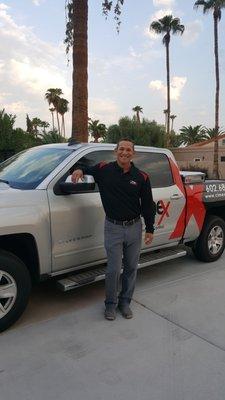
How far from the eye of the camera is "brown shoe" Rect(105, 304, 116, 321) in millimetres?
4172

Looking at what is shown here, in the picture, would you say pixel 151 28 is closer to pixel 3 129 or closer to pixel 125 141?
pixel 3 129

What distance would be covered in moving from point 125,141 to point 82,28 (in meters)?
6.54

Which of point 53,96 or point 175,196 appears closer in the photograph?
point 175,196

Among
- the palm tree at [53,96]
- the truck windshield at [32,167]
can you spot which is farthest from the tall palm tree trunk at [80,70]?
the palm tree at [53,96]

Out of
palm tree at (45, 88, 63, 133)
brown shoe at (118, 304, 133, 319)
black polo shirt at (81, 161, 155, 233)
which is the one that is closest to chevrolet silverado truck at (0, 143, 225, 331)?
black polo shirt at (81, 161, 155, 233)

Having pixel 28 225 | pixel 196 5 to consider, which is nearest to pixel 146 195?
pixel 28 225

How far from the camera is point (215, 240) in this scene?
6262 mm

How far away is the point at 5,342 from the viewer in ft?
12.0

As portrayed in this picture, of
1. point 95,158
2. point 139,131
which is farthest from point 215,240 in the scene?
point 139,131

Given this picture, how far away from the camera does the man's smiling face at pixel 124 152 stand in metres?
4.02

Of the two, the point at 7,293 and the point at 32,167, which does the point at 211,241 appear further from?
the point at 7,293

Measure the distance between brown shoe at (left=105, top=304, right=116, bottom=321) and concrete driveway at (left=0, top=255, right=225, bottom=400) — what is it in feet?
0.21

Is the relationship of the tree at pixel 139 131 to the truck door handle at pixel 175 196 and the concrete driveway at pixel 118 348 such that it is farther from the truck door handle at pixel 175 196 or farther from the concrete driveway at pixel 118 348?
the concrete driveway at pixel 118 348

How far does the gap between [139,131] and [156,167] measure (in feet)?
110
